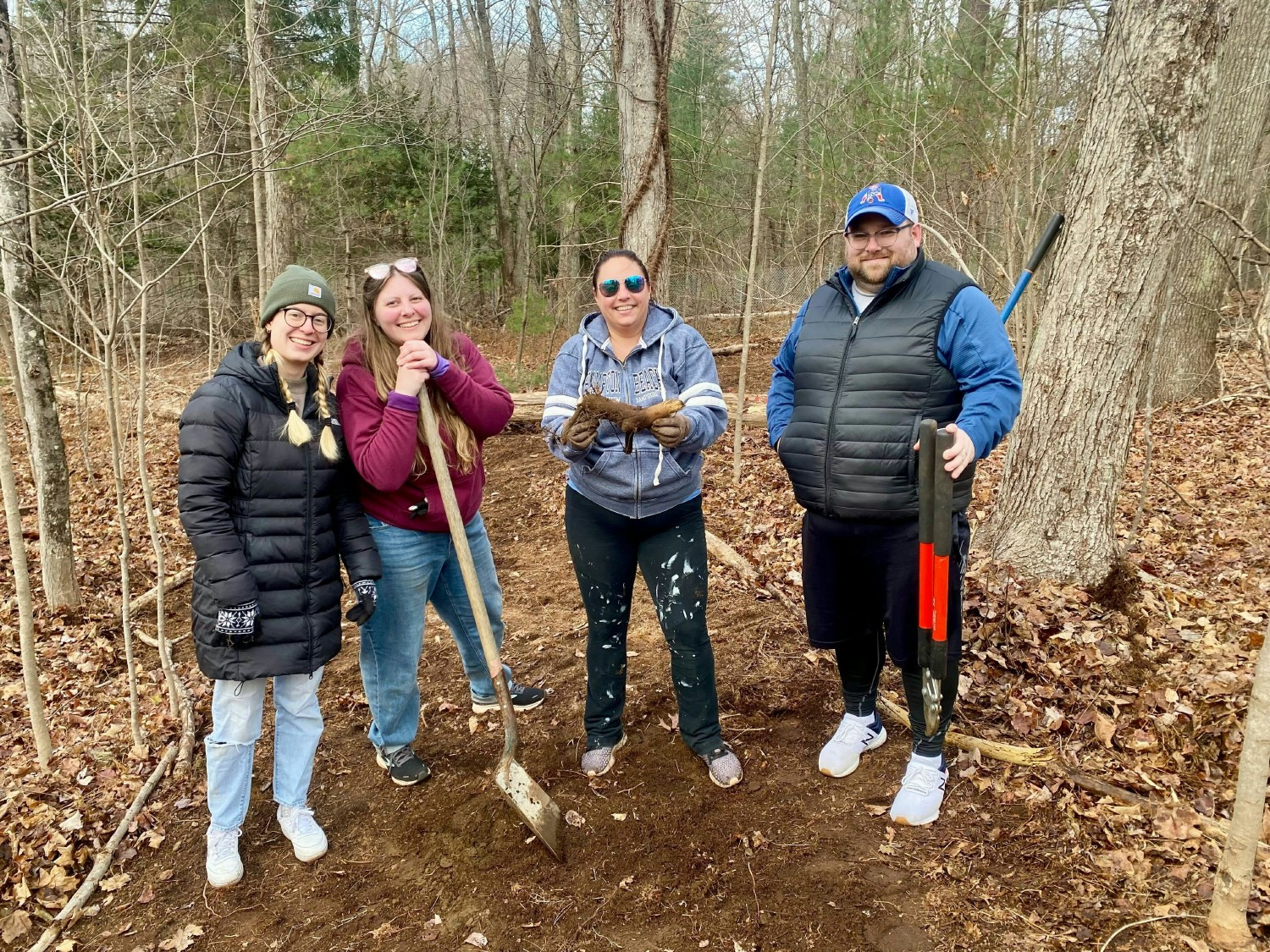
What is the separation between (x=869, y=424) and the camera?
267cm

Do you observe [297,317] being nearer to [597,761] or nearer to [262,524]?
[262,524]

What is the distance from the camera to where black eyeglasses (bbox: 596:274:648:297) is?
2.81m

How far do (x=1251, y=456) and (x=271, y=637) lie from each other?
7879mm

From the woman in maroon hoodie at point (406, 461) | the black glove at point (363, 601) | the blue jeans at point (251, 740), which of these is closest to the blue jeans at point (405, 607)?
the woman in maroon hoodie at point (406, 461)

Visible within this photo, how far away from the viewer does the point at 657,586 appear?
3062mm

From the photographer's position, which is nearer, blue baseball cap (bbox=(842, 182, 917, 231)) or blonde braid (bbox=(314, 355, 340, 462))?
blue baseball cap (bbox=(842, 182, 917, 231))

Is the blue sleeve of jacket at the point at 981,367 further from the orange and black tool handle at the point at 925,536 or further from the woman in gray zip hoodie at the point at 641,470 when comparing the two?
the woman in gray zip hoodie at the point at 641,470

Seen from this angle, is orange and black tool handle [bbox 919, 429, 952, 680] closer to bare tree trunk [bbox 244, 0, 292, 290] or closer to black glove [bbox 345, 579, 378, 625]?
black glove [bbox 345, 579, 378, 625]

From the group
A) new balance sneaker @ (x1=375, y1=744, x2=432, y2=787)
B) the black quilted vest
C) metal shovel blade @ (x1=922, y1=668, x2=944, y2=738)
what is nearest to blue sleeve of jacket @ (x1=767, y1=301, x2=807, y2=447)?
the black quilted vest

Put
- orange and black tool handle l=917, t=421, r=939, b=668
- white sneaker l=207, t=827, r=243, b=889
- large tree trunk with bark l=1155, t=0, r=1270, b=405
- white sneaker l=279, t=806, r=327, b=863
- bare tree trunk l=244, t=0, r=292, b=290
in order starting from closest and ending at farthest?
1. orange and black tool handle l=917, t=421, r=939, b=668
2. white sneaker l=207, t=827, r=243, b=889
3. white sneaker l=279, t=806, r=327, b=863
4. bare tree trunk l=244, t=0, r=292, b=290
5. large tree trunk with bark l=1155, t=0, r=1270, b=405

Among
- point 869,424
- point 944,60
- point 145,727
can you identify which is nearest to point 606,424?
point 869,424

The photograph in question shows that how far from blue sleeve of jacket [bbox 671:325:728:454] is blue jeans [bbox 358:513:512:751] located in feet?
3.82

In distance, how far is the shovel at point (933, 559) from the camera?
2418 millimetres

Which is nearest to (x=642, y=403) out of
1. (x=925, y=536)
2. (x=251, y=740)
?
(x=925, y=536)
